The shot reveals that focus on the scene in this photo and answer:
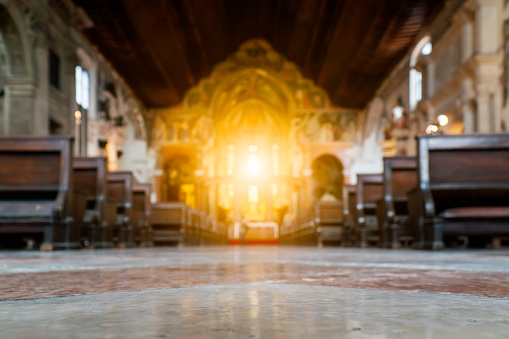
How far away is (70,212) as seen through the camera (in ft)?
17.7

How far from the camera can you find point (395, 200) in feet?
23.4

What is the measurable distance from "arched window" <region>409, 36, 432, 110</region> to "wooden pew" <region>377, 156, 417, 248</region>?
664 cm

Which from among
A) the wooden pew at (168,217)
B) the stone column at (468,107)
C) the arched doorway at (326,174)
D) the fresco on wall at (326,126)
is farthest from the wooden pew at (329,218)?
the arched doorway at (326,174)

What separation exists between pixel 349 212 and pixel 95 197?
459 cm

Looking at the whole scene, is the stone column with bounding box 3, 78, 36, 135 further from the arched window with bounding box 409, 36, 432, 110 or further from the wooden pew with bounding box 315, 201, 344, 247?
the arched window with bounding box 409, 36, 432, 110

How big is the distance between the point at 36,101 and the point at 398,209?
6983 mm

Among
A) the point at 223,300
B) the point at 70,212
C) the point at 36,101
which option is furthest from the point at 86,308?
the point at 36,101

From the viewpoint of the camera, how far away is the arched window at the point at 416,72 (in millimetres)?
13461

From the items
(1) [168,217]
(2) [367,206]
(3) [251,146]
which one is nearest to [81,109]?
(1) [168,217]

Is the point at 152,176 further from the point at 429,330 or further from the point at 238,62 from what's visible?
the point at 429,330

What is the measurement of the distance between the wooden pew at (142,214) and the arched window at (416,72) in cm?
760

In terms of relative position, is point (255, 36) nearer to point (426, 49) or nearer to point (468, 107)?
point (426, 49)

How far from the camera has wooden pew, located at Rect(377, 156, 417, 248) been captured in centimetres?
656

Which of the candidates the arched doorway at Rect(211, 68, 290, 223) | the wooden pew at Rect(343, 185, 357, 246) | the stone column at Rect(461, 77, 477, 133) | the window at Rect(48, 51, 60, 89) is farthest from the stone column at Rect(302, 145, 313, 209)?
the window at Rect(48, 51, 60, 89)
